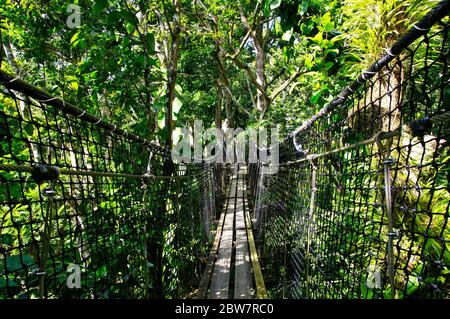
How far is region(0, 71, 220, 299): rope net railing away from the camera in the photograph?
88cm

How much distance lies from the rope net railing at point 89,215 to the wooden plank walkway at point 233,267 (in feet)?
0.89

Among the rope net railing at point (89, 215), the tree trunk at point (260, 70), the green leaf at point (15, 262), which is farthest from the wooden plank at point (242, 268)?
the tree trunk at point (260, 70)

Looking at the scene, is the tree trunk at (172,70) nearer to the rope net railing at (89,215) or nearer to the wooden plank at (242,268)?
the rope net railing at (89,215)

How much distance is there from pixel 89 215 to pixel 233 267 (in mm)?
2336

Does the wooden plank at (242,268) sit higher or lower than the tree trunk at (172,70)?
lower

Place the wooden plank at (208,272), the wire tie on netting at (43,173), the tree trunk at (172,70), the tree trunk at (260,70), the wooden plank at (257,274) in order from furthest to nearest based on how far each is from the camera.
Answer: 1. the tree trunk at (260,70)
2. the wooden plank at (208,272)
3. the wooden plank at (257,274)
4. the tree trunk at (172,70)
5. the wire tie on netting at (43,173)

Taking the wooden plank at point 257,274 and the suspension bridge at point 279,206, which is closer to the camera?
the suspension bridge at point 279,206

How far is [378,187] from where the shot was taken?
3.83ft

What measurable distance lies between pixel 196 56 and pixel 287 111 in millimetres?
3062

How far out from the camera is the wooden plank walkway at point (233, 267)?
9.86 feet

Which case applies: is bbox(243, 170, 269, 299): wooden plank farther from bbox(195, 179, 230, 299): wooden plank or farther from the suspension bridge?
bbox(195, 179, 230, 299): wooden plank
